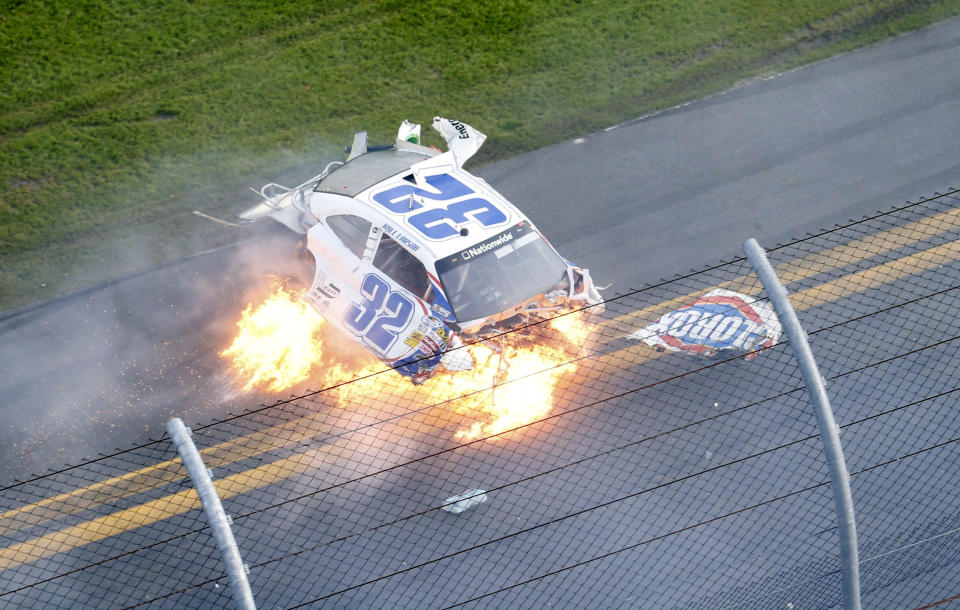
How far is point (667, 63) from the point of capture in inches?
495

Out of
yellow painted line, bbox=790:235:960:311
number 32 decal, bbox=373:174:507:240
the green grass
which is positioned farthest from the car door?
yellow painted line, bbox=790:235:960:311

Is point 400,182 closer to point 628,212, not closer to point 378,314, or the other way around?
point 378,314

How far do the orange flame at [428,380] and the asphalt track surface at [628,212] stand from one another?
0.33 meters

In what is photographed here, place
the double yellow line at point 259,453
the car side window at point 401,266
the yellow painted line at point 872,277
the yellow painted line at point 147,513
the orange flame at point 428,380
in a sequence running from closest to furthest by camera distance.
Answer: the yellow painted line at point 147,513, the double yellow line at point 259,453, the orange flame at point 428,380, the car side window at point 401,266, the yellow painted line at point 872,277

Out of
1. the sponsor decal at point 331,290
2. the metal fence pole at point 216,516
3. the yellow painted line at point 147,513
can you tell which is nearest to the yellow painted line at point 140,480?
the yellow painted line at point 147,513

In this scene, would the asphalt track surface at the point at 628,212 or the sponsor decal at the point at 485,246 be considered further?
the asphalt track surface at the point at 628,212

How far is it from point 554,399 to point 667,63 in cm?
574

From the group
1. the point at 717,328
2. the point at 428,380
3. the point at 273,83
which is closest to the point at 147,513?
the point at 428,380

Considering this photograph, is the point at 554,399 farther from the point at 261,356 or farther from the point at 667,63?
the point at 667,63

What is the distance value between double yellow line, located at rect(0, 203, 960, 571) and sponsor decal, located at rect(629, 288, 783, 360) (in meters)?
0.23

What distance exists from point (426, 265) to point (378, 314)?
29.5 inches

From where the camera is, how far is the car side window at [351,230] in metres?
9.50

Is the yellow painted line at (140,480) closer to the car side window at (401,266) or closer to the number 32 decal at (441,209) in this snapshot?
the car side window at (401,266)

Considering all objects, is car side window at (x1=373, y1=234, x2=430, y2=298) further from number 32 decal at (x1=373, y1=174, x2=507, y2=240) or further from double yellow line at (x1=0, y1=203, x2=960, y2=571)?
double yellow line at (x1=0, y1=203, x2=960, y2=571)
